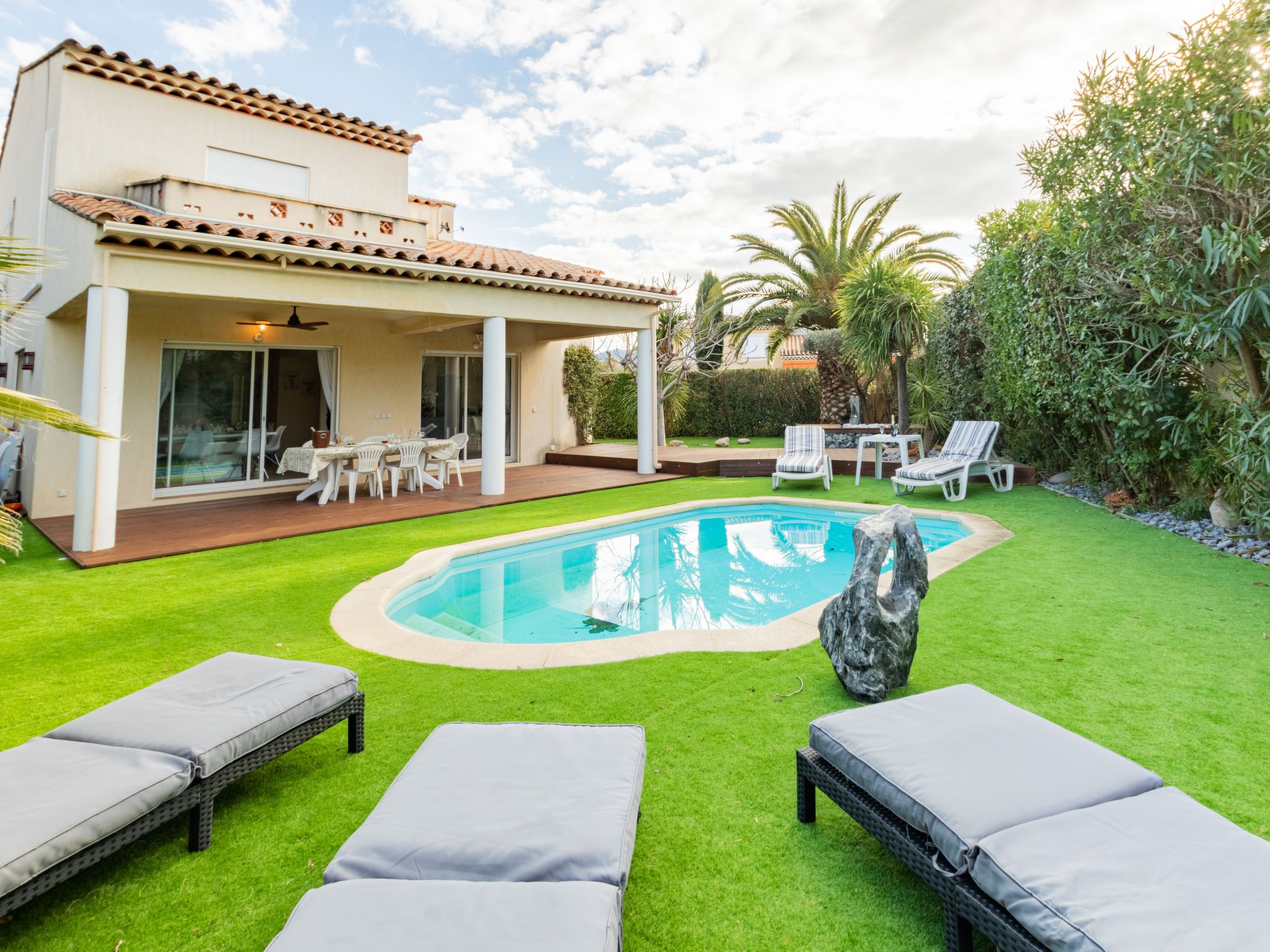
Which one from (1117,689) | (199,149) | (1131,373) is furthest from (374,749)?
(199,149)

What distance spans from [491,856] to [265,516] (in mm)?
10124

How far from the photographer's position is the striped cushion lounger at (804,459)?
1276 centimetres

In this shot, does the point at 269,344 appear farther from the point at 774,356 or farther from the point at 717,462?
the point at 774,356

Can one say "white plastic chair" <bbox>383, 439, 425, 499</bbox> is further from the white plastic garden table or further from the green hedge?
the green hedge

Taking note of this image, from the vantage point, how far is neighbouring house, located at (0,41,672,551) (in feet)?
28.5

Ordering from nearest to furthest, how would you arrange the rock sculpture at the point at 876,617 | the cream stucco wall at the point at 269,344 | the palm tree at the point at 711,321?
the rock sculpture at the point at 876,617 < the cream stucco wall at the point at 269,344 < the palm tree at the point at 711,321

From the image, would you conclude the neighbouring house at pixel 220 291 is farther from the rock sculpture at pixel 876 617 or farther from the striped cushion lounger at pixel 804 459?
the rock sculpture at pixel 876 617

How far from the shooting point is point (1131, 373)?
8.93 m

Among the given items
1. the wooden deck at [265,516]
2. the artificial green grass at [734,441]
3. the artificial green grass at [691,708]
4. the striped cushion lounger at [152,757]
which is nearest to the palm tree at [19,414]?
the striped cushion lounger at [152,757]

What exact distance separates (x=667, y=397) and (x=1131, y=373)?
49.5 ft

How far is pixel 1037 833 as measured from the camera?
198cm

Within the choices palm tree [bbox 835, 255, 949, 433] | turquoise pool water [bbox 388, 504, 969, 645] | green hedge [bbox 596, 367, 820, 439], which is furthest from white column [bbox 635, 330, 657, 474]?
green hedge [bbox 596, 367, 820, 439]

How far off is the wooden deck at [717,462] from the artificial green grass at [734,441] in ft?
12.0

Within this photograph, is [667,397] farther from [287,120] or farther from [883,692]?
[883,692]
